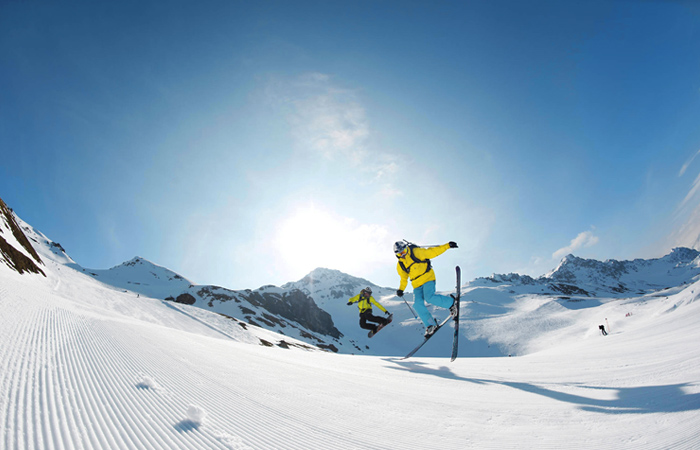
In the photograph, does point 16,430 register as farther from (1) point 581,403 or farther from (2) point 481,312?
(2) point 481,312

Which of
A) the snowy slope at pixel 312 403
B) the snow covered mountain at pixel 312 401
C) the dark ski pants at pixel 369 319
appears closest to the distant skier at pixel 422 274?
the snow covered mountain at pixel 312 401

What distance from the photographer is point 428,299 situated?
7.73 meters

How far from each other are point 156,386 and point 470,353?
67.9m

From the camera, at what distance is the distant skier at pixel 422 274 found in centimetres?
755

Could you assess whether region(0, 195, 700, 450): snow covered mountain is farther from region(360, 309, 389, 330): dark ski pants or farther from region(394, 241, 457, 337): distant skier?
region(360, 309, 389, 330): dark ski pants

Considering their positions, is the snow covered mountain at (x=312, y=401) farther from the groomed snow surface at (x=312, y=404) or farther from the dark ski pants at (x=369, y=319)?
the dark ski pants at (x=369, y=319)

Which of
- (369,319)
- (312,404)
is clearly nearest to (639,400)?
(312,404)

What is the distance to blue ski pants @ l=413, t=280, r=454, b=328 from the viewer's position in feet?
24.8

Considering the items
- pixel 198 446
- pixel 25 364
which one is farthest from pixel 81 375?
pixel 198 446

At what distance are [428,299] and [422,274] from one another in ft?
2.48

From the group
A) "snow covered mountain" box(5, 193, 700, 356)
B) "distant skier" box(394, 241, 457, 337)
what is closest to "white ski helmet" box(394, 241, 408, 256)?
"distant skier" box(394, 241, 457, 337)

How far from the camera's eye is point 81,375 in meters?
2.96

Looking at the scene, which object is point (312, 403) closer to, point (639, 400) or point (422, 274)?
point (639, 400)

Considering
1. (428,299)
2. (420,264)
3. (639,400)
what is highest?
(420,264)
